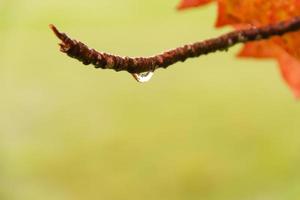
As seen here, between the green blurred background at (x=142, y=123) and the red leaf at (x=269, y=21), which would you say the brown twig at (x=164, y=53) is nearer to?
the red leaf at (x=269, y=21)

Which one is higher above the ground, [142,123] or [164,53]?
[142,123]

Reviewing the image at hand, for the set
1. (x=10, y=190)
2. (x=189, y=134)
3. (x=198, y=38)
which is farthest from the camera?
(x=198, y=38)

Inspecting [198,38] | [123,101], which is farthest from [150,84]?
[198,38]

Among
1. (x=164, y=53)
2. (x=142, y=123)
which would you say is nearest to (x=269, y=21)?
(x=164, y=53)

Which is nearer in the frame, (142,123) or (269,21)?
(269,21)

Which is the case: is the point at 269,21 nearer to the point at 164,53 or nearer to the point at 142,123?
the point at 164,53

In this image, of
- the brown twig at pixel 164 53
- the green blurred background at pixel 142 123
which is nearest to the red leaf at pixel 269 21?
the brown twig at pixel 164 53

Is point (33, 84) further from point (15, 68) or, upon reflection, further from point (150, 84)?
point (150, 84)
